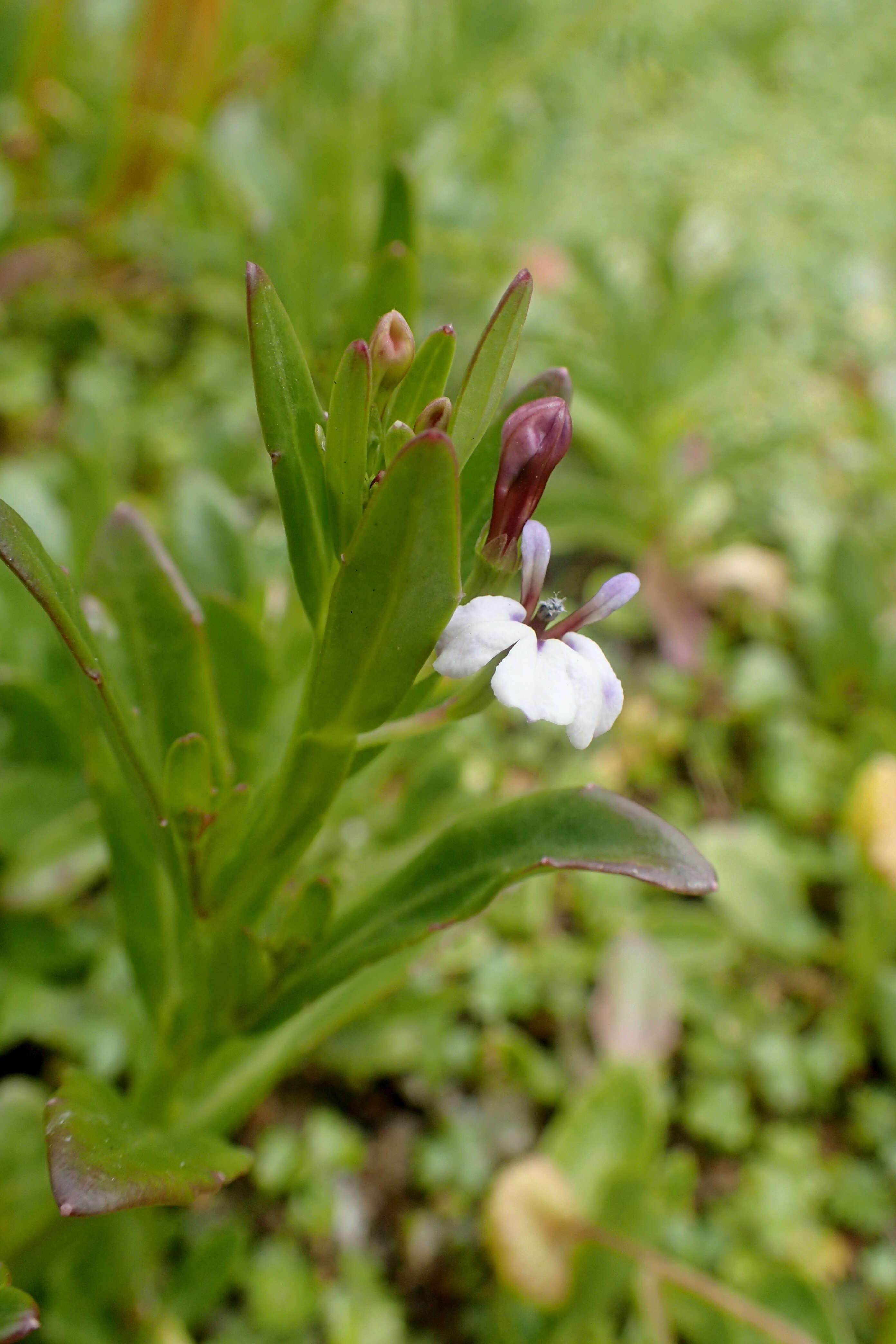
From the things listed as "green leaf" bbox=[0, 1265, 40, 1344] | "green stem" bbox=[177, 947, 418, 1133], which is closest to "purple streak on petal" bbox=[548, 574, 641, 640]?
"green stem" bbox=[177, 947, 418, 1133]

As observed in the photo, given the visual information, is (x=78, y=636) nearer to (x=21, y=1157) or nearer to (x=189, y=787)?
(x=189, y=787)

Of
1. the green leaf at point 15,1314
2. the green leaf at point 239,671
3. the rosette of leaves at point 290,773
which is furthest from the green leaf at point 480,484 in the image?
the green leaf at point 15,1314

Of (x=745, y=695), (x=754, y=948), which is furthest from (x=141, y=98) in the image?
(x=754, y=948)

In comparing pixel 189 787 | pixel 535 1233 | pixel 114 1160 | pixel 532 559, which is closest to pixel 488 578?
pixel 532 559

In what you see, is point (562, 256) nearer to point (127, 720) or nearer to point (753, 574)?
point (753, 574)

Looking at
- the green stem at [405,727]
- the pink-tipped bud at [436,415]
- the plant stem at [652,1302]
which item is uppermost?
the pink-tipped bud at [436,415]

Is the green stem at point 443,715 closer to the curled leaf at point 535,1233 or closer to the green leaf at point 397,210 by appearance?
the green leaf at point 397,210
